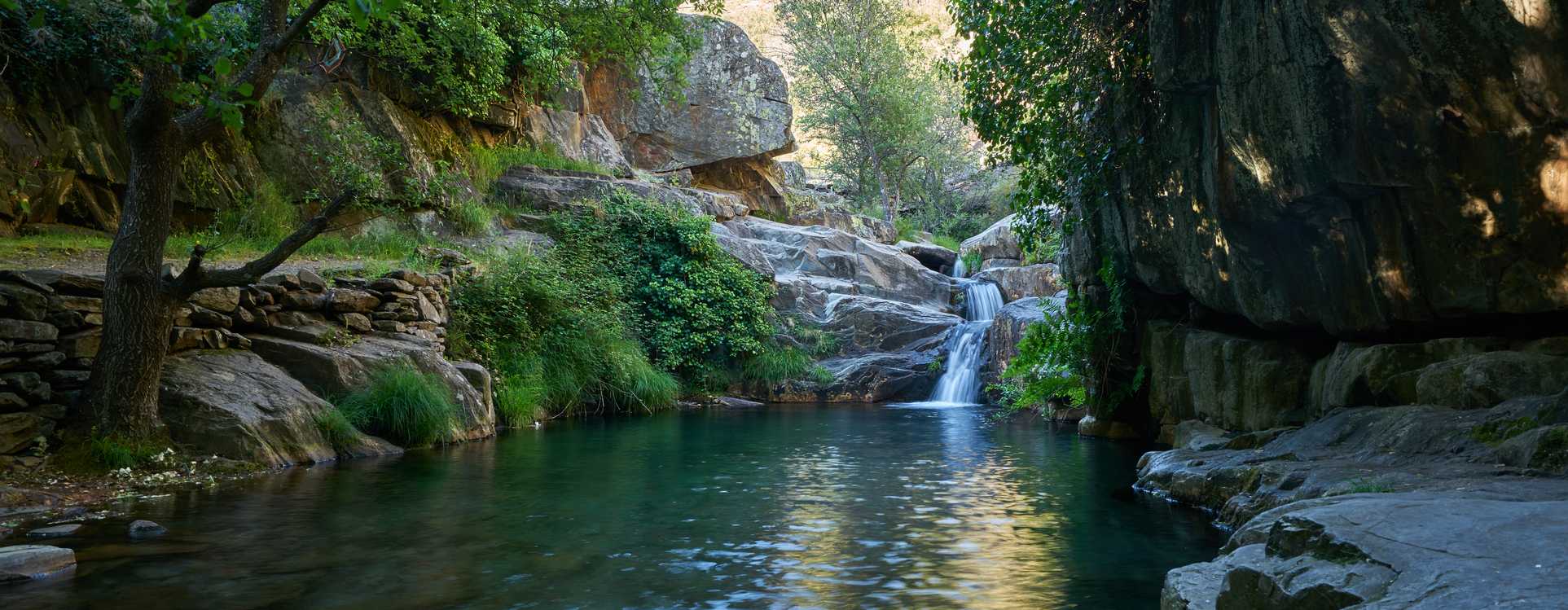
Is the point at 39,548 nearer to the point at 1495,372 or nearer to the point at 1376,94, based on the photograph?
the point at 1376,94

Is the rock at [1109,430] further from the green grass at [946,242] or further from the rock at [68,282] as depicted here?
the green grass at [946,242]

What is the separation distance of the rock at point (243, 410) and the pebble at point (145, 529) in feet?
8.30

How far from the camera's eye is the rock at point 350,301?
11602 mm

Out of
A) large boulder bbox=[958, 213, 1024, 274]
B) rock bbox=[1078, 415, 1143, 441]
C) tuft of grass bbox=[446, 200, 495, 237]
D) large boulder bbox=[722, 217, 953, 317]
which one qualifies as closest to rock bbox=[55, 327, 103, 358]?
tuft of grass bbox=[446, 200, 495, 237]

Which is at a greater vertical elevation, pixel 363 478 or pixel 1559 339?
pixel 1559 339

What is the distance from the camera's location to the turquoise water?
5.01 m

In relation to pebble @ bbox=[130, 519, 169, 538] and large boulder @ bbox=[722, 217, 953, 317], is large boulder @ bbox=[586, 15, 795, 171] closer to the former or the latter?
large boulder @ bbox=[722, 217, 953, 317]

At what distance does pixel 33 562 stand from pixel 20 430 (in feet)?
11.1

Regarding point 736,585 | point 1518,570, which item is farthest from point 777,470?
point 1518,570

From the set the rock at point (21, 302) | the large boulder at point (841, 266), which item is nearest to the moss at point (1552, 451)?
the rock at point (21, 302)

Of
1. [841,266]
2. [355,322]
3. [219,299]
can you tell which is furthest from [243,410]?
[841,266]

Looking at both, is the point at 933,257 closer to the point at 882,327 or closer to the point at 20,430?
the point at 882,327

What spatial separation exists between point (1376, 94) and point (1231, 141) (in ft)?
5.50

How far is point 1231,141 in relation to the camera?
7684 millimetres
